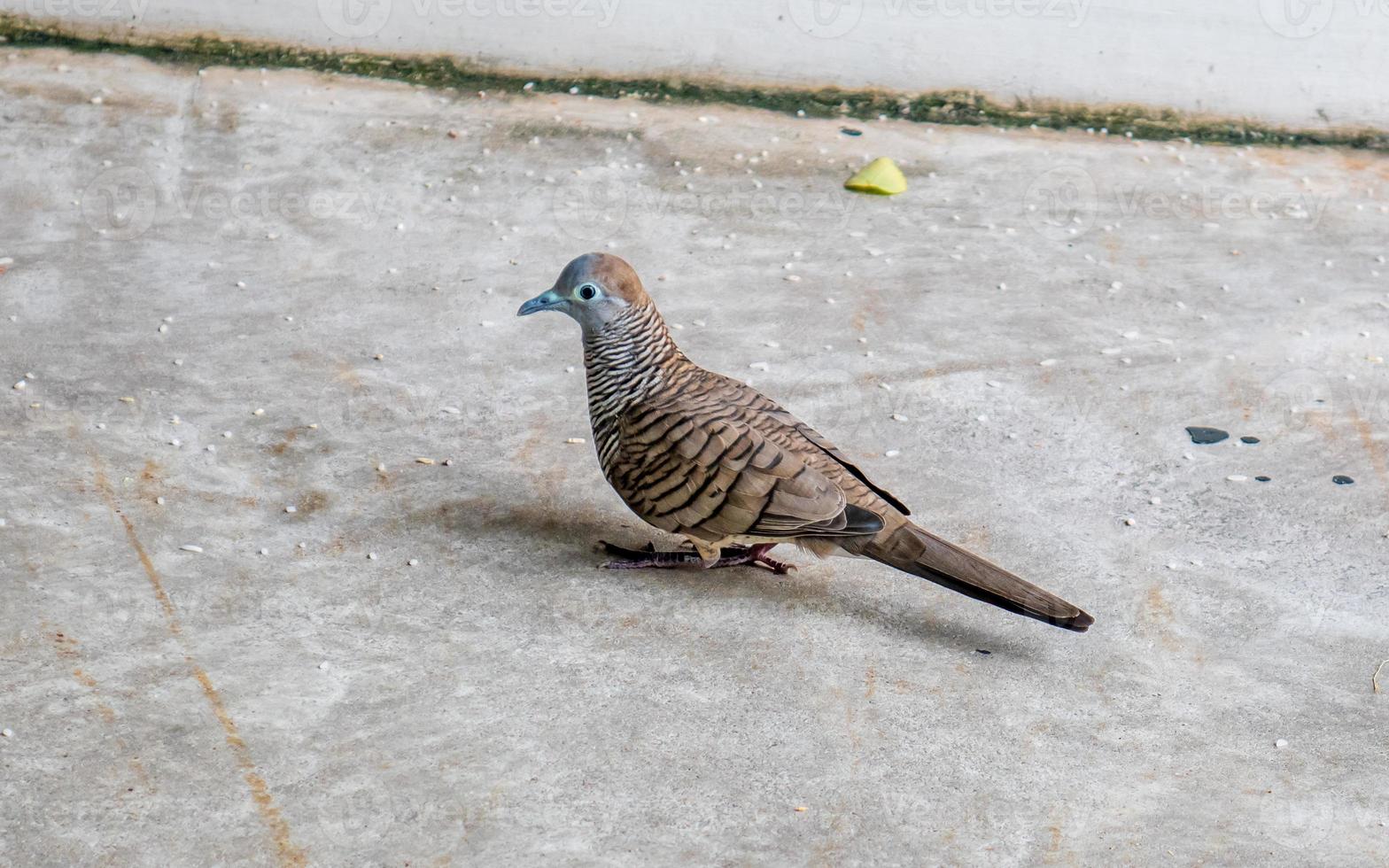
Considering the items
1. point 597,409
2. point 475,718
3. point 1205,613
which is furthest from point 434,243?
point 1205,613

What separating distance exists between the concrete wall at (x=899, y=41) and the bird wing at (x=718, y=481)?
12.1 ft

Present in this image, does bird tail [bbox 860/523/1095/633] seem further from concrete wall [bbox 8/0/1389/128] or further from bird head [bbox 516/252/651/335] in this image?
concrete wall [bbox 8/0/1389/128]

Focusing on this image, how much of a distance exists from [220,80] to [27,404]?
2.83m

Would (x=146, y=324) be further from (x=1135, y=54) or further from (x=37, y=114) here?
(x=1135, y=54)

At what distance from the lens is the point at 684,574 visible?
12.1 feet

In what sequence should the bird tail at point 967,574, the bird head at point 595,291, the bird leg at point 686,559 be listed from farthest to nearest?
the bird leg at point 686,559 → the bird head at point 595,291 → the bird tail at point 967,574

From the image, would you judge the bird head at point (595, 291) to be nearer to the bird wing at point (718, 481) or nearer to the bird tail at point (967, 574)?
the bird wing at point (718, 481)

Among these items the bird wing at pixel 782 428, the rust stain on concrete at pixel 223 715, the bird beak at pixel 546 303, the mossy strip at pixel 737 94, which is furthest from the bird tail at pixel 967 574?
the mossy strip at pixel 737 94

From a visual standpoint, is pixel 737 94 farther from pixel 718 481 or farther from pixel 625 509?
pixel 718 481

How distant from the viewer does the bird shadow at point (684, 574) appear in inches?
138

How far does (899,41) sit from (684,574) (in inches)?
152

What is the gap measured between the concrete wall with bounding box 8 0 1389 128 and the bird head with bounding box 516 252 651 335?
352 centimetres

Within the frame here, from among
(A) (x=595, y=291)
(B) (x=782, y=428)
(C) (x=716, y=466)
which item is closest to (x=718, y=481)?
(C) (x=716, y=466)

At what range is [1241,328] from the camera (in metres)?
5.02
